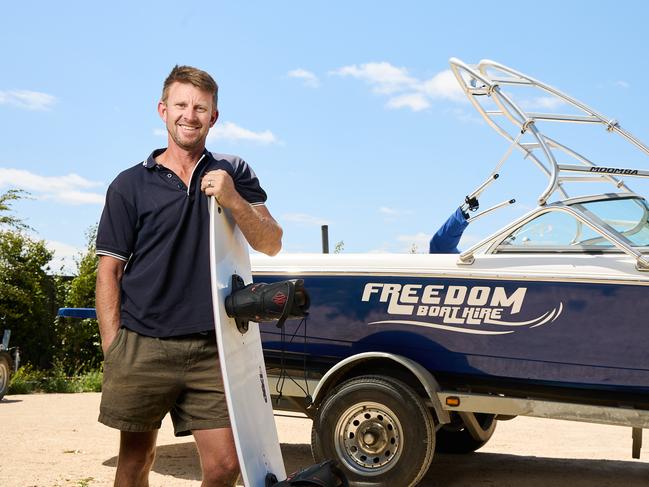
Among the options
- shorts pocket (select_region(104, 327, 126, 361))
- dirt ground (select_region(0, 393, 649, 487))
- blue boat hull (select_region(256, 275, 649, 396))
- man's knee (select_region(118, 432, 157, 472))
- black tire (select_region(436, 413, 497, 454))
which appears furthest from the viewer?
black tire (select_region(436, 413, 497, 454))

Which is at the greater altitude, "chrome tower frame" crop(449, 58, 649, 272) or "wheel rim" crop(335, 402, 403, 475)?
"chrome tower frame" crop(449, 58, 649, 272)

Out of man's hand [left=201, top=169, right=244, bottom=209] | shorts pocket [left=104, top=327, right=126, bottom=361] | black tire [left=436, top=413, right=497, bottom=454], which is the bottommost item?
black tire [left=436, top=413, right=497, bottom=454]

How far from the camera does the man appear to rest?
3445 mm

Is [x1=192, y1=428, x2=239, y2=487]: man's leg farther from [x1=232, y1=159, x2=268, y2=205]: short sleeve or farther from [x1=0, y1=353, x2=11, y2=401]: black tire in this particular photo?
[x1=0, y1=353, x2=11, y2=401]: black tire

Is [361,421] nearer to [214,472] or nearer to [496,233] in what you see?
[496,233]

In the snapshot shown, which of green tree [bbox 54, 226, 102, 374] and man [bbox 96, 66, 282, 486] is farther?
green tree [bbox 54, 226, 102, 374]

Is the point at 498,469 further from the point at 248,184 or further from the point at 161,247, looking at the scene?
the point at 161,247

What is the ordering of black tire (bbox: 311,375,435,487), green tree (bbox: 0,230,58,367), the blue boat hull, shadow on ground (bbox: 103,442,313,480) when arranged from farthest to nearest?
1. green tree (bbox: 0,230,58,367)
2. shadow on ground (bbox: 103,442,313,480)
3. black tire (bbox: 311,375,435,487)
4. the blue boat hull

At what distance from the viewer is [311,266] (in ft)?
22.5

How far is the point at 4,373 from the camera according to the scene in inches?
514

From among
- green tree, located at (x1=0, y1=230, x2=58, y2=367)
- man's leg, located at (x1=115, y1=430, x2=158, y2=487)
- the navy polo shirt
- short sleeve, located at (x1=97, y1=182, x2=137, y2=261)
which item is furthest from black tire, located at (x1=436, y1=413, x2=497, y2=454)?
green tree, located at (x1=0, y1=230, x2=58, y2=367)

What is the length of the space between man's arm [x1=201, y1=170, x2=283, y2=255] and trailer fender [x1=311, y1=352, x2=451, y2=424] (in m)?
2.82

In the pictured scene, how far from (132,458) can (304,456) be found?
476 cm

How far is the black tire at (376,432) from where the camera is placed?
6.15 m
